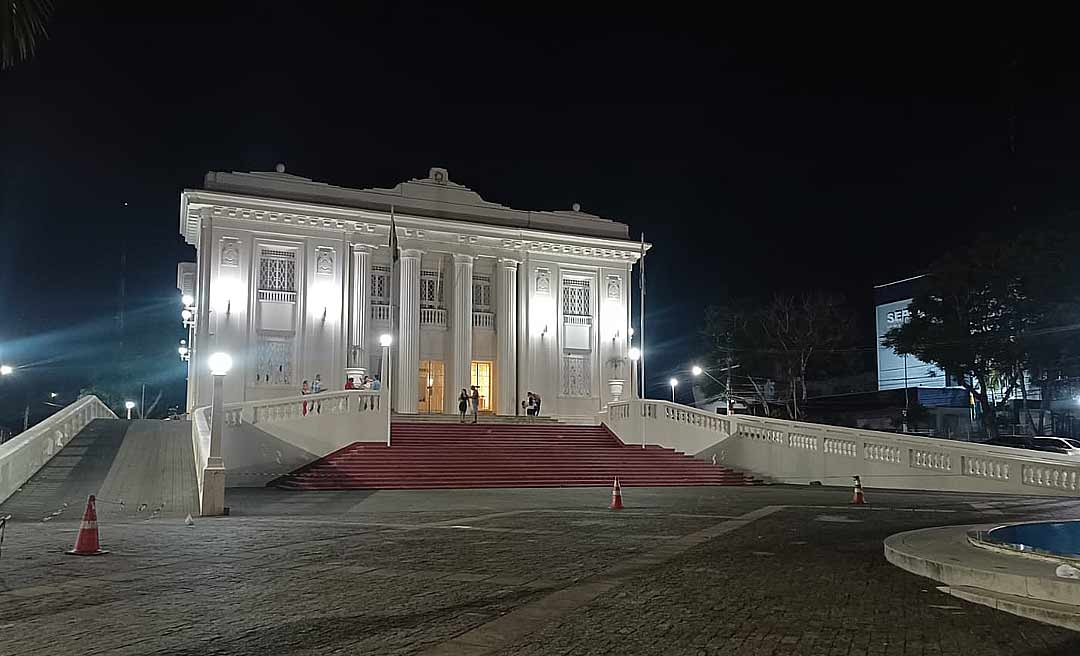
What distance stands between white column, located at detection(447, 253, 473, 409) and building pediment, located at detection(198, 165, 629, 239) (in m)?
2.35

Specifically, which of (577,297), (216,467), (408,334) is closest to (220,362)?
(216,467)

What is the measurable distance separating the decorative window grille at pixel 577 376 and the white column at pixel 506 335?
2.61m

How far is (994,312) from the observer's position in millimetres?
46281

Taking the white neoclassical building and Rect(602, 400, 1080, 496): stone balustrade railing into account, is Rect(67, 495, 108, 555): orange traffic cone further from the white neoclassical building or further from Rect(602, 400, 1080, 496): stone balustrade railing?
the white neoclassical building

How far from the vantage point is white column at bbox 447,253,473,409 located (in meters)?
39.5

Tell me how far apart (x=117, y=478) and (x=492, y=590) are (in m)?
14.4

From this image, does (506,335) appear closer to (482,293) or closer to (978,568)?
(482,293)

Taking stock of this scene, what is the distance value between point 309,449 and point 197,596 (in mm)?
18572

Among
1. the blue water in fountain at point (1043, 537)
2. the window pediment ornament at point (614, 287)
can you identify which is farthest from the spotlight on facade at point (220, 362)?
the window pediment ornament at point (614, 287)

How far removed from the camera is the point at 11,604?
757 centimetres

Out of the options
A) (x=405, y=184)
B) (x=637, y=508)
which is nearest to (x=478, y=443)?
(x=637, y=508)

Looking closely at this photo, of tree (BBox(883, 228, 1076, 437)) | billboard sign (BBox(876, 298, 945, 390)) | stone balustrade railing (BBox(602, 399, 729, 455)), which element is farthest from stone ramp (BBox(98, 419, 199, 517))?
billboard sign (BBox(876, 298, 945, 390))

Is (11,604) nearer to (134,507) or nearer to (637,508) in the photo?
(134,507)

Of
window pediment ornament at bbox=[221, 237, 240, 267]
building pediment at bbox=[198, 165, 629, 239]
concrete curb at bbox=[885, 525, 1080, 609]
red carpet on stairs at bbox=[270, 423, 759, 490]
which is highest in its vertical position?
building pediment at bbox=[198, 165, 629, 239]
